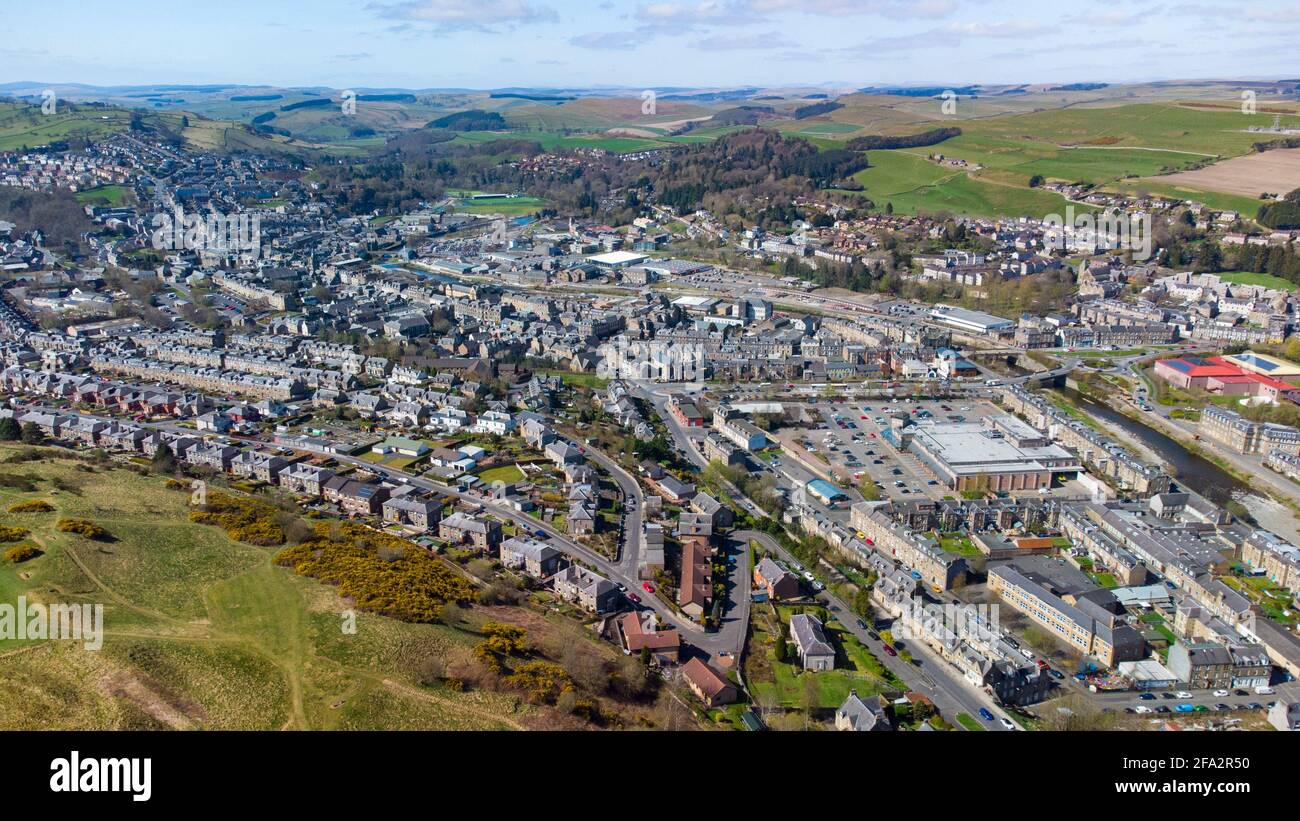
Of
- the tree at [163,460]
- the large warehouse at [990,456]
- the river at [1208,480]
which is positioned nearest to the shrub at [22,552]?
the tree at [163,460]

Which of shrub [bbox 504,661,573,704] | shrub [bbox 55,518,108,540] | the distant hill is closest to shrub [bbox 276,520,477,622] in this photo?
shrub [bbox 504,661,573,704]

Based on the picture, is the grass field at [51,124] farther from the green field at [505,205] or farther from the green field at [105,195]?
the green field at [505,205]

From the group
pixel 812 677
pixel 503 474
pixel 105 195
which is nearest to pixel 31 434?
pixel 503 474

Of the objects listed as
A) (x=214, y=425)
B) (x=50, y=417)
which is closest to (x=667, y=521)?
(x=214, y=425)

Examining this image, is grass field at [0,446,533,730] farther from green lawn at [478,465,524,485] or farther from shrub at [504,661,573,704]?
green lawn at [478,465,524,485]

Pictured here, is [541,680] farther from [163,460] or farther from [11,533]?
[163,460]
